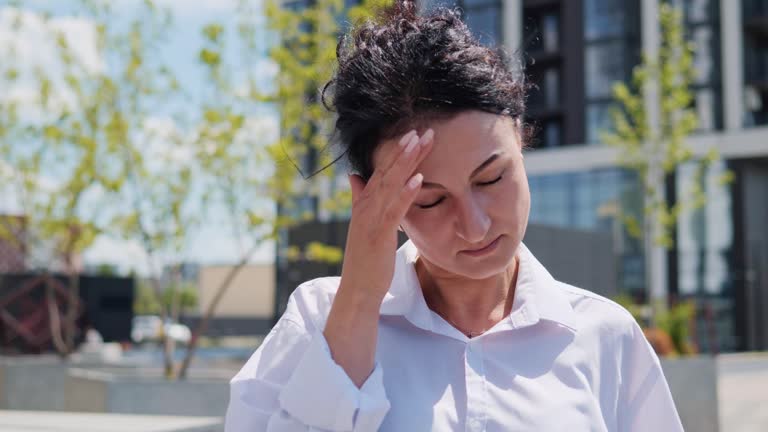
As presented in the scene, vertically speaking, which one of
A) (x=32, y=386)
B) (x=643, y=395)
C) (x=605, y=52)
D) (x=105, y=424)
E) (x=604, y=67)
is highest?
(x=605, y=52)

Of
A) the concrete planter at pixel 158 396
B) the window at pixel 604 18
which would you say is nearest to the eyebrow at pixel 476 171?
the concrete planter at pixel 158 396

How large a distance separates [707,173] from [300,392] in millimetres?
27019

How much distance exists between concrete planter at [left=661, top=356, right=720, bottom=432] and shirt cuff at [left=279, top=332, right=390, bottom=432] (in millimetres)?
7100

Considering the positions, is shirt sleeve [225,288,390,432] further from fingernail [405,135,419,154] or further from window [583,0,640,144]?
window [583,0,640,144]

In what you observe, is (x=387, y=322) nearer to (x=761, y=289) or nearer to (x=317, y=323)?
(x=317, y=323)

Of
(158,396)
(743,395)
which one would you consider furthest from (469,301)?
(743,395)

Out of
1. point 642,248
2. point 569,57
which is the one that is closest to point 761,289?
point 642,248

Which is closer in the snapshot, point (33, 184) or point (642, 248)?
point (33, 184)

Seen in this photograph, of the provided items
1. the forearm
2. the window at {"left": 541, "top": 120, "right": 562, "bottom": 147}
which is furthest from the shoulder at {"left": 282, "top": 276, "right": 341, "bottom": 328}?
the window at {"left": 541, "top": 120, "right": 562, "bottom": 147}

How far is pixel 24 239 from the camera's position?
1215 cm

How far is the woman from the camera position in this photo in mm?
1208

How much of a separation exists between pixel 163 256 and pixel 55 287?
7.53m

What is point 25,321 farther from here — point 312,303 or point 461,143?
point 461,143

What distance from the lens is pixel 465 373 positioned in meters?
1.35
